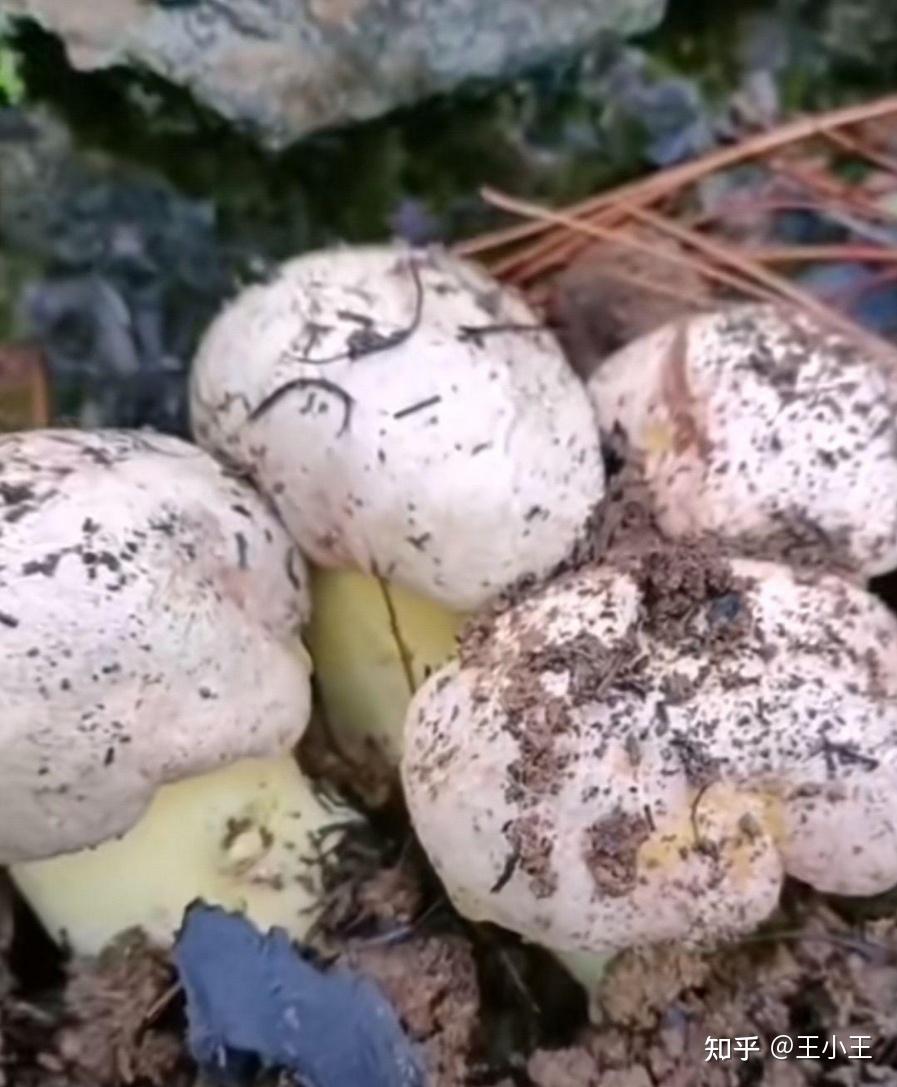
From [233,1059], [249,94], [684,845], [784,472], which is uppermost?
[249,94]

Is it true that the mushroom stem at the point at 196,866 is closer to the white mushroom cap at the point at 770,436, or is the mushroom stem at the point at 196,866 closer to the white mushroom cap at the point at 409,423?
the white mushroom cap at the point at 409,423

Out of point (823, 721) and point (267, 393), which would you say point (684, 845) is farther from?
point (267, 393)

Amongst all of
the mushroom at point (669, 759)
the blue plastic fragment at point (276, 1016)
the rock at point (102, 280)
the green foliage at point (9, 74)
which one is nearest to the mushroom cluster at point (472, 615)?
the mushroom at point (669, 759)

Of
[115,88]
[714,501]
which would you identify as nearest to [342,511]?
[714,501]

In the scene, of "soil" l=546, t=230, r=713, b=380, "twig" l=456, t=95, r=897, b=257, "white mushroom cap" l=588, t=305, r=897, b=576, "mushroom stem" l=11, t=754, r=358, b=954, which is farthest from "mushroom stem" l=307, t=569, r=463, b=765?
"twig" l=456, t=95, r=897, b=257

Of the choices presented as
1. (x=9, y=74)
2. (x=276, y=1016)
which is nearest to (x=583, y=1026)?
(x=276, y=1016)

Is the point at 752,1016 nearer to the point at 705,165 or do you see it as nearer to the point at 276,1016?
the point at 276,1016
